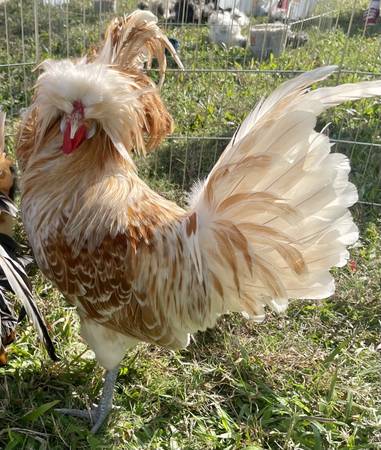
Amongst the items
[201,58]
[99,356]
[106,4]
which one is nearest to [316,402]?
[99,356]

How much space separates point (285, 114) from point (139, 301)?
863 millimetres

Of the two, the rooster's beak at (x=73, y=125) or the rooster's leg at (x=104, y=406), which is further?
the rooster's leg at (x=104, y=406)

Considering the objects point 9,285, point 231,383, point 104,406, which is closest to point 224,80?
point 231,383

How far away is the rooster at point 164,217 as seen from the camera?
156 cm

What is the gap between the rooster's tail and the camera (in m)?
1.49

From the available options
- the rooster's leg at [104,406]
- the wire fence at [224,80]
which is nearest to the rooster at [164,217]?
the rooster's leg at [104,406]

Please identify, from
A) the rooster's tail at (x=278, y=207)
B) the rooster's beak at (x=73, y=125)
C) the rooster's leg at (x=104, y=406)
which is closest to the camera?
the rooster's tail at (x=278, y=207)

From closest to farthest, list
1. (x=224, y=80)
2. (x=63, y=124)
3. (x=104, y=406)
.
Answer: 1. (x=63, y=124)
2. (x=104, y=406)
3. (x=224, y=80)

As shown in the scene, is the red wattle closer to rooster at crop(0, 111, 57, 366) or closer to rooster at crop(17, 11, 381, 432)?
rooster at crop(17, 11, 381, 432)

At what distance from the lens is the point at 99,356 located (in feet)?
6.43

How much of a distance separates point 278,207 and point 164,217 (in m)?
0.47

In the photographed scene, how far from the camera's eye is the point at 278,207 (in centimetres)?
157

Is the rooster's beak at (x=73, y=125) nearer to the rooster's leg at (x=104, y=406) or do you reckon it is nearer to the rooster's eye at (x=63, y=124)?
the rooster's eye at (x=63, y=124)

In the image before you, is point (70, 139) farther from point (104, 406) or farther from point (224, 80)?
point (224, 80)
